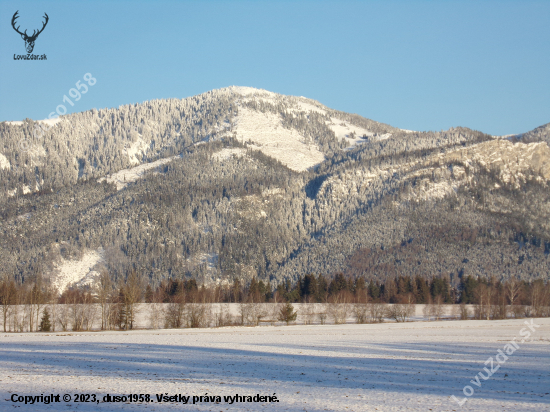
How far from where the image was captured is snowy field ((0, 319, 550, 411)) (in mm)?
25078

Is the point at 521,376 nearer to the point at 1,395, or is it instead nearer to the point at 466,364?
the point at 466,364

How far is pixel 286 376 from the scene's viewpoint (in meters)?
32.9

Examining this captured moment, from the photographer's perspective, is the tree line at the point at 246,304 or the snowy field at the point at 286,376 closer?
the snowy field at the point at 286,376

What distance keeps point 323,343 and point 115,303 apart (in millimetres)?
51981

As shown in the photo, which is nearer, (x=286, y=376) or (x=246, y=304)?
(x=286, y=376)

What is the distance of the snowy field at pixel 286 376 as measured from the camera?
25078 millimetres

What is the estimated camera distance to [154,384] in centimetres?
2892

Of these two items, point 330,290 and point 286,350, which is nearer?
point 286,350

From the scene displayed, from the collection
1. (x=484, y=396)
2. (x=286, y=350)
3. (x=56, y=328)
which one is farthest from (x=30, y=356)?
(x=56, y=328)

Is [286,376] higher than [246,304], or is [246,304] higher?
[286,376]

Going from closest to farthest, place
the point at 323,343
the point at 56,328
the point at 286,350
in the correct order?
the point at 286,350 → the point at 323,343 → the point at 56,328

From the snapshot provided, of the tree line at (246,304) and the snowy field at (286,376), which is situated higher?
the snowy field at (286,376)

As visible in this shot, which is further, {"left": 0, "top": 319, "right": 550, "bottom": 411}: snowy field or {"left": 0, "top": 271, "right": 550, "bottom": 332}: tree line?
{"left": 0, "top": 271, "right": 550, "bottom": 332}: tree line

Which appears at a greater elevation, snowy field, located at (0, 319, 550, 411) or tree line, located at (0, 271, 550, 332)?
snowy field, located at (0, 319, 550, 411)
